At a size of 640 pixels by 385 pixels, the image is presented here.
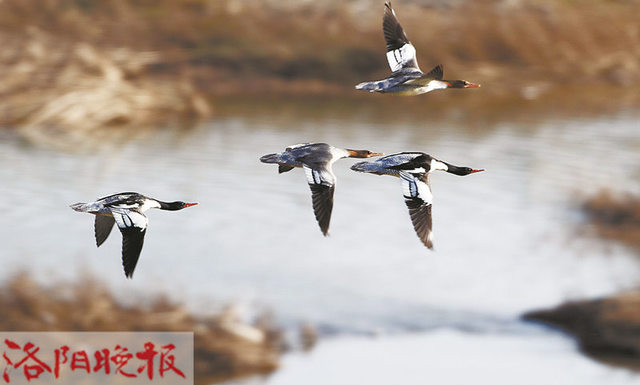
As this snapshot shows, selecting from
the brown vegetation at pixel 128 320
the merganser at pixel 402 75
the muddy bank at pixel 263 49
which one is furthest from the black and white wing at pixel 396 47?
the muddy bank at pixel 263 49

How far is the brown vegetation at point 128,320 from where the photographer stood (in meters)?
10.5

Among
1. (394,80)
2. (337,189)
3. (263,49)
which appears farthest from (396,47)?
(263,49)

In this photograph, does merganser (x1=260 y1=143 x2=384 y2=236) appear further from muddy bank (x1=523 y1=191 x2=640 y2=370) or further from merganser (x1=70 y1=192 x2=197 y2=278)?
muddy bank (x1=523 y1=191 x2=640 y2=370)

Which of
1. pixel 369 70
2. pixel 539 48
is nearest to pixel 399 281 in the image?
pixel 369 70

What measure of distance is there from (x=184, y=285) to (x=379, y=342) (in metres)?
2.41

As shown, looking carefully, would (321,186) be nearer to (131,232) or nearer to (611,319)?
(131,232)

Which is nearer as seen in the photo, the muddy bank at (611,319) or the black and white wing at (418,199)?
the black and white wing at (418,199)

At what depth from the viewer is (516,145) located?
2034 cm

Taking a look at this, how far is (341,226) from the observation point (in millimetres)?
15914

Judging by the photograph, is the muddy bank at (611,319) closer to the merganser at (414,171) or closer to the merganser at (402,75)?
the merganser at (402,75)

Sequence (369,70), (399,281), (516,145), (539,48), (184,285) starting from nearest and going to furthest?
(184,285) < (399,281) < (516,145) < (369,70) < (539,48)

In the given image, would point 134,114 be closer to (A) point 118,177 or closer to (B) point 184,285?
(A) point 118,177

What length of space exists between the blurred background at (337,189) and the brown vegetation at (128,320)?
0.02 meters

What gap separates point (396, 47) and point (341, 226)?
458 inches
